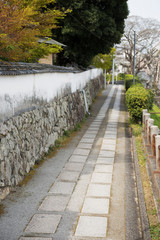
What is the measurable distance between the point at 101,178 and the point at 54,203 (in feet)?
6.64

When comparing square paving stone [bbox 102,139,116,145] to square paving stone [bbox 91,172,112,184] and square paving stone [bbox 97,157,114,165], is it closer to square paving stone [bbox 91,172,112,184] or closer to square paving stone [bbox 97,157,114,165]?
square paving stone [bbox 97,157,114,165]

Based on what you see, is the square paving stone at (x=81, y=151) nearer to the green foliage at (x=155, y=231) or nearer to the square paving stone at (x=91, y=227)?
the square paving stone at (x=91, y=227)

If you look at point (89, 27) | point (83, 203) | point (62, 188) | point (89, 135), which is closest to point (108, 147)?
point (89, 135)

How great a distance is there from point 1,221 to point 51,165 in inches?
142

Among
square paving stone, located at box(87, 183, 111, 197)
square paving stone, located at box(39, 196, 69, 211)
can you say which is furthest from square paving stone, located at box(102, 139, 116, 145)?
square paving stone, located at box(39, 196, 69, 211)

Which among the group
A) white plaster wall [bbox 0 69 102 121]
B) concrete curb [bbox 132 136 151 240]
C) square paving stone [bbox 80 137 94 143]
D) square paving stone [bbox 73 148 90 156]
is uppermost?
white plaster wall [bbox 0 69 102 121]

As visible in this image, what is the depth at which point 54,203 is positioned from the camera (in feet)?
21.2

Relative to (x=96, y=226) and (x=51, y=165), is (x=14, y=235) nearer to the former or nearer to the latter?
(x=96, y=226)

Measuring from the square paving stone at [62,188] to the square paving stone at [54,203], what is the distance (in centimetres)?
35

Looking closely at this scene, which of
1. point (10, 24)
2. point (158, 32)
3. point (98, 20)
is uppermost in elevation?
point (158, 32)

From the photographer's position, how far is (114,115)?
19812 mm

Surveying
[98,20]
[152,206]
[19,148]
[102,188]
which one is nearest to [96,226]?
[152,206]

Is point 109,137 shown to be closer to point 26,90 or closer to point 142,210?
point 26,90

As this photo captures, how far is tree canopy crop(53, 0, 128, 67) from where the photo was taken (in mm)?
19875
